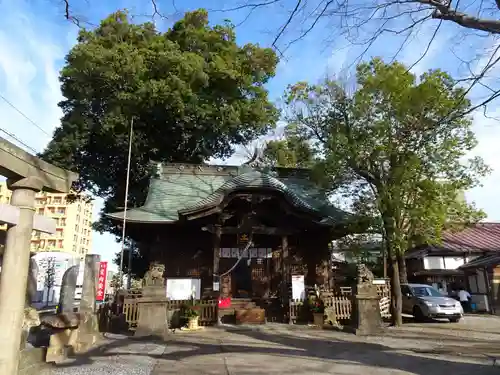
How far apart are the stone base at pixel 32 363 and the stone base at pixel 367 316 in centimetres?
853

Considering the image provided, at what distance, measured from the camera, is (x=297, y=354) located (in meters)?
8.36

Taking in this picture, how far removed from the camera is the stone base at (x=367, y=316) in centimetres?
1131

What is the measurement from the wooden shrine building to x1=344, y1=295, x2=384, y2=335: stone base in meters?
3.39

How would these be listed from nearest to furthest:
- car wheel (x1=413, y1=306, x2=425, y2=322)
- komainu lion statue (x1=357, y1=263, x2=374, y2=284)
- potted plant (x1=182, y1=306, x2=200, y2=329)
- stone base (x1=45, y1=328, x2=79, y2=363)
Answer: stone base (x1=45, y1=328, x2=79, y2=363), komainu lion statue (x1=357, y1=263, x2=374, y2=284), potted plant (x1=182, y1=306, x2=200, y2=329), car wheel (x1=413, y1=306, x2=425, y2=322)

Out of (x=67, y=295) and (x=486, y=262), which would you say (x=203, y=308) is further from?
(x=486, y=262)

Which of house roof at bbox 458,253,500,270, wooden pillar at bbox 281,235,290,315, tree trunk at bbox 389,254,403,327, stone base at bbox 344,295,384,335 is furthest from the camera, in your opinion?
house roof at bbox 458,253,500,270

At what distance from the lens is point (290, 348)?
9.09m

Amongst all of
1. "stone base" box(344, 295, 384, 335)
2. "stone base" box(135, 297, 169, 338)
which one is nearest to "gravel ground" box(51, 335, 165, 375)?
"stone base" box(135, 297, 169, 338)

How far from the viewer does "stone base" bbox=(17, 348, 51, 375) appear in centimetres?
603

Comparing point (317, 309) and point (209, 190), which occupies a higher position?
point (209, 190)

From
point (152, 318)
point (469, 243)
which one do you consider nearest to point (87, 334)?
point (152, 318)

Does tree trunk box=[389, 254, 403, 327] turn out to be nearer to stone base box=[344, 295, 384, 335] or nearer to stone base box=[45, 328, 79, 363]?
stone base box=[344, 295, 384, 335]

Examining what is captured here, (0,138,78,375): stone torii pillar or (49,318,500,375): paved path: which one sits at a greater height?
(0,138,78,375): stone torii pillar

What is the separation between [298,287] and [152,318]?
5.67 meters
